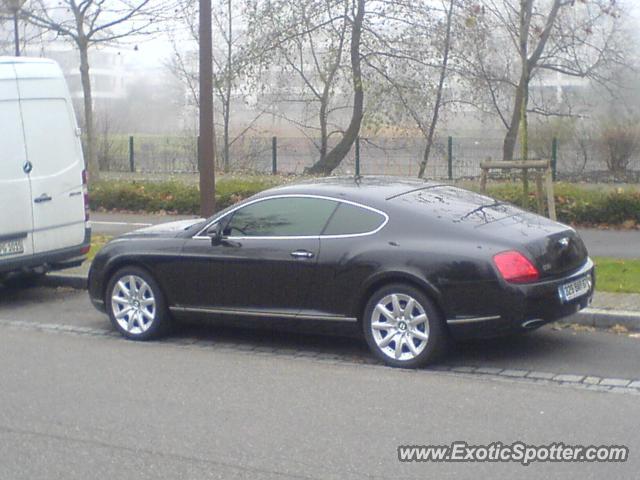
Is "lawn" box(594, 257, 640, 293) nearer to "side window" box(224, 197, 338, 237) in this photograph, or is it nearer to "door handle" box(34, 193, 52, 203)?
"side window" box(224, 197, 338, 237)

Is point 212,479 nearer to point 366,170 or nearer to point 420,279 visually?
point 420,279

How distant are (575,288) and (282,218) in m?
2.52

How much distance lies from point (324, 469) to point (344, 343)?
11.5 ft

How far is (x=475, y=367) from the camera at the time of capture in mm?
8461

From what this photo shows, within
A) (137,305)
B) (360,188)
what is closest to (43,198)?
(137,305)

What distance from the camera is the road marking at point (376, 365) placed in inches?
306

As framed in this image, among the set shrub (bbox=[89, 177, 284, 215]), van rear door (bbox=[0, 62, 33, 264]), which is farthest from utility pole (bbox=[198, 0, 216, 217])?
shrub (bbox=[89, 177, 284, 215])

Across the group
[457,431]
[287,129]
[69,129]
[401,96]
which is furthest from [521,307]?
[287,129]

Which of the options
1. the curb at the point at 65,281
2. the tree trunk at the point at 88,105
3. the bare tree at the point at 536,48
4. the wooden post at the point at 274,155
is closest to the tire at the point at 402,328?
the curb at the point at 65,281

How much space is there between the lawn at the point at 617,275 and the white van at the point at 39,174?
5.71m

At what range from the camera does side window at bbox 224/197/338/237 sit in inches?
356

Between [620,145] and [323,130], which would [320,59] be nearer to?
[323,130]

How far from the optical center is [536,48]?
24438mm

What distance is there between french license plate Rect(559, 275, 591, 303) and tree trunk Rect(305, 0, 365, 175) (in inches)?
638
